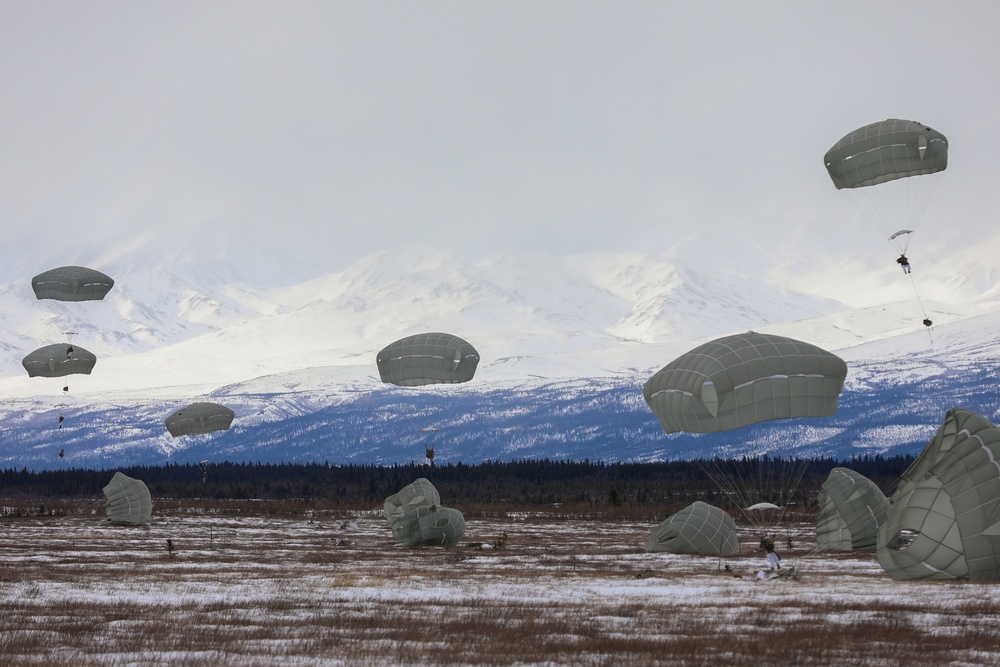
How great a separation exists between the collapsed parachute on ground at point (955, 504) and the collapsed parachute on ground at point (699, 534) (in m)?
22.0

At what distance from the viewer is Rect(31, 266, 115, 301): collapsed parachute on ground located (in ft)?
275

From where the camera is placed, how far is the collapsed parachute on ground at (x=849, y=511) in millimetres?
66938

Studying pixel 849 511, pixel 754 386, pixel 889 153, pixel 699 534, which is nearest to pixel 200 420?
pixel 699 534

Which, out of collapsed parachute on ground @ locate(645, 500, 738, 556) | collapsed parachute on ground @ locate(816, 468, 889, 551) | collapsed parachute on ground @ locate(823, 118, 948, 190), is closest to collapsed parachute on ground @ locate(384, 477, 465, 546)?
collapsed parachute on ground @ locate(645, 500, 738, 556)

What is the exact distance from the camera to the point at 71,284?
3300 inches

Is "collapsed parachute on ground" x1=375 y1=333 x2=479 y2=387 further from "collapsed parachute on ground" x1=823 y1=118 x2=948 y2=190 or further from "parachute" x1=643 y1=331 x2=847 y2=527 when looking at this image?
"parachute" x1=643 y1=331 x2=847 y2=527

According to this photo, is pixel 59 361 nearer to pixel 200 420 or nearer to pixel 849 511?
pixel 200 420

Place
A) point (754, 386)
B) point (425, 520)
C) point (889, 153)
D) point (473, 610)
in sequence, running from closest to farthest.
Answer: point (473, 610) → point (754, 386) → point (889, 153) → point (425, 520)

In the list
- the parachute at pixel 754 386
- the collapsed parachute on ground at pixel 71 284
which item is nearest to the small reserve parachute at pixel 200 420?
the collapsed parachute on ground at pixel 71 284

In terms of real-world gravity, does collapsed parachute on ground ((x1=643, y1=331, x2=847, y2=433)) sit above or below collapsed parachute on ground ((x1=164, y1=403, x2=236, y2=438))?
below

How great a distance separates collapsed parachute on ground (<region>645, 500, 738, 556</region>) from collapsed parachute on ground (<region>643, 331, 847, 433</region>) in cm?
2238

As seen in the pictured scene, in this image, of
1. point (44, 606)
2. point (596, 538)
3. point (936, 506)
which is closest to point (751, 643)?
point (936, 506)

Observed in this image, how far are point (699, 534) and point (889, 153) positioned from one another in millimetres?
22947

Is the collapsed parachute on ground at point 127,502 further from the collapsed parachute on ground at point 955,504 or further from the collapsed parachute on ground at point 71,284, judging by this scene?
the collapsed parachute on ground at point 955,504
